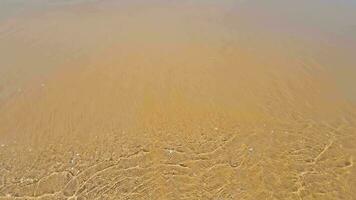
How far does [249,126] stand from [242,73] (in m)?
1.58

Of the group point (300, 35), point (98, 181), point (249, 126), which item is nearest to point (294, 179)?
point (249, 126)

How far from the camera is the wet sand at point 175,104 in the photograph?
571 cm

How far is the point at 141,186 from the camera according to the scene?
18.5ft

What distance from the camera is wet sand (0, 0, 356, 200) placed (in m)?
5.71

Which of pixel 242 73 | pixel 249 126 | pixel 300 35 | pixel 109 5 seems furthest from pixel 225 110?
pixel 109 5

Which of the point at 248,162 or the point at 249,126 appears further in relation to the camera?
the point at 249,126

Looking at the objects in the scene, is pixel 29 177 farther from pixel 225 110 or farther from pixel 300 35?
pixel 300 35

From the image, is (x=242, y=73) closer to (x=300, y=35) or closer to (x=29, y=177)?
(x=300, y=35)

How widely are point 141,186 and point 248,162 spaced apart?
1.51m

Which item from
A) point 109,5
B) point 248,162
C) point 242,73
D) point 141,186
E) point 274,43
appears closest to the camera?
point 141,186

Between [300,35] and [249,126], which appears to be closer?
[249,126]

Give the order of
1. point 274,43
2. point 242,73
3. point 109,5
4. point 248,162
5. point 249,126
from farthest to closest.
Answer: point 109,5 < point 274,43 < point 242,73 < point 249,126 < point 248,162

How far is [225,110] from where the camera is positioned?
7.09 meters

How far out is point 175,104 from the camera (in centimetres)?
721
